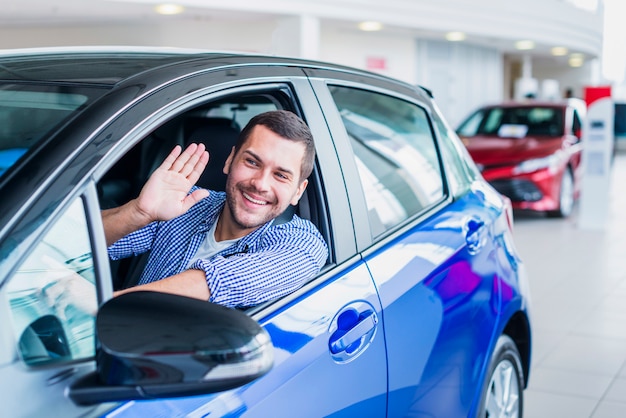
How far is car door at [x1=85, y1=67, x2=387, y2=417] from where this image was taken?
5.13ft

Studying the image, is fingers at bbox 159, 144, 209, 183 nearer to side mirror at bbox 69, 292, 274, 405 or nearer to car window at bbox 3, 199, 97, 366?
car window at bbox 3, 199, 97, 366

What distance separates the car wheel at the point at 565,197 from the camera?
32.8ft

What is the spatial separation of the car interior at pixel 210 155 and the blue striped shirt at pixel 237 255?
0.08 metres

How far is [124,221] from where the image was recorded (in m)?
1.97

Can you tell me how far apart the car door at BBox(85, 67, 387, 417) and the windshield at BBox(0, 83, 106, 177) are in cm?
14

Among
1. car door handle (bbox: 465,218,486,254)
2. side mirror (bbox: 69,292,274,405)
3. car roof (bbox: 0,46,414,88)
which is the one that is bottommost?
car door handle (bbox: 465,218,486,254)

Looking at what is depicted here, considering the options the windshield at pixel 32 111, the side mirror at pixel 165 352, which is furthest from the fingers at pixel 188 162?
the side mirror at pixel 165 352

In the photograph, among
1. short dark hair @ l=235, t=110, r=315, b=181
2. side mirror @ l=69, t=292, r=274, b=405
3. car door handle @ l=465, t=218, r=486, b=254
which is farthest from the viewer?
car door handle @ l=465, t=218, r=486, b=254

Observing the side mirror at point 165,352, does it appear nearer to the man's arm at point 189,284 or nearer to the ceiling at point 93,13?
the man's arm at point 189,284

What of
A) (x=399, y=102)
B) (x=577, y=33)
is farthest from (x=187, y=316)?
(x=577, y=33)

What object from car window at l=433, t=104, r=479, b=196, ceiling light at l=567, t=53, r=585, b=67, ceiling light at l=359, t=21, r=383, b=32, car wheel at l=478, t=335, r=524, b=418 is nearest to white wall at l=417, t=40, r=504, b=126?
ceiling light at l=359, t=21, r=383, b=32

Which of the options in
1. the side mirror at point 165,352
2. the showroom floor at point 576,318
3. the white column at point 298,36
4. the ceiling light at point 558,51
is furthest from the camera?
the ceiling light at point 558,51

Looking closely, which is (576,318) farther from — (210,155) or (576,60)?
(576,60)

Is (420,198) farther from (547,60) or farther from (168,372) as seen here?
(547,60)
